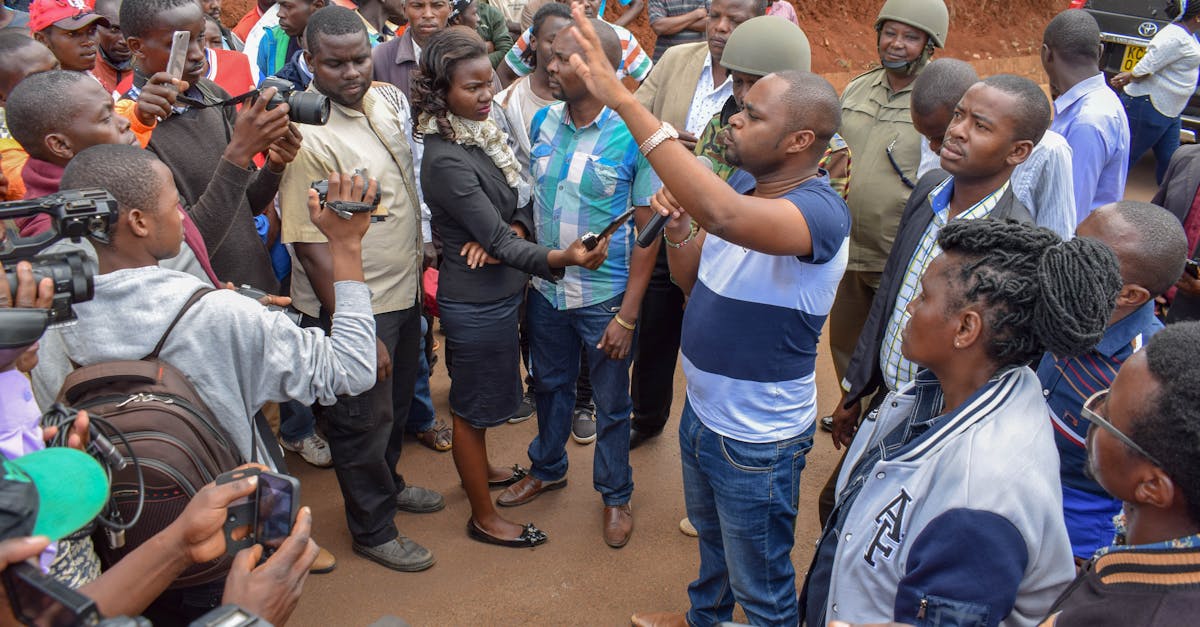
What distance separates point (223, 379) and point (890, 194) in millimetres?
3052

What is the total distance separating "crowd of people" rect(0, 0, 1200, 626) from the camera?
1.66 meters

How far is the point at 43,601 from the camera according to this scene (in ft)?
4.20

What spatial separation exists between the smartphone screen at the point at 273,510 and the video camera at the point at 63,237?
512 mm

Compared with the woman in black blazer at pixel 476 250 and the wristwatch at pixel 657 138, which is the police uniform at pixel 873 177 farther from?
the wristwatch at pixel 657 138

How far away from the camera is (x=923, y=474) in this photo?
1754mm

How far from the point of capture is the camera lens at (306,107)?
285cm

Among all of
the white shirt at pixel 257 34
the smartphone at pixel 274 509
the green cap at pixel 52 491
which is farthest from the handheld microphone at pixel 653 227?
the white shirt at pixel 257 34

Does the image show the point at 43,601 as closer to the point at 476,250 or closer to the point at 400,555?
the point at 476,250

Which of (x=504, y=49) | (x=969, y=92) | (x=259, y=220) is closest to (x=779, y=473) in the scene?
(x=969, y=92)

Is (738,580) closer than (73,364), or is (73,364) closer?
(73,364)

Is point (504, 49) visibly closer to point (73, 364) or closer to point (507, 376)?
point (507, 376)

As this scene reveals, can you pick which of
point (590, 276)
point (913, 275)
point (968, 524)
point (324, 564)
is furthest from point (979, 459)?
point (324, 564)

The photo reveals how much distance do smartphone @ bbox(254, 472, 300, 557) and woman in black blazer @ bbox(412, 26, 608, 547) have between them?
1718 millimetres

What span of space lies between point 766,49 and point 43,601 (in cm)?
322
